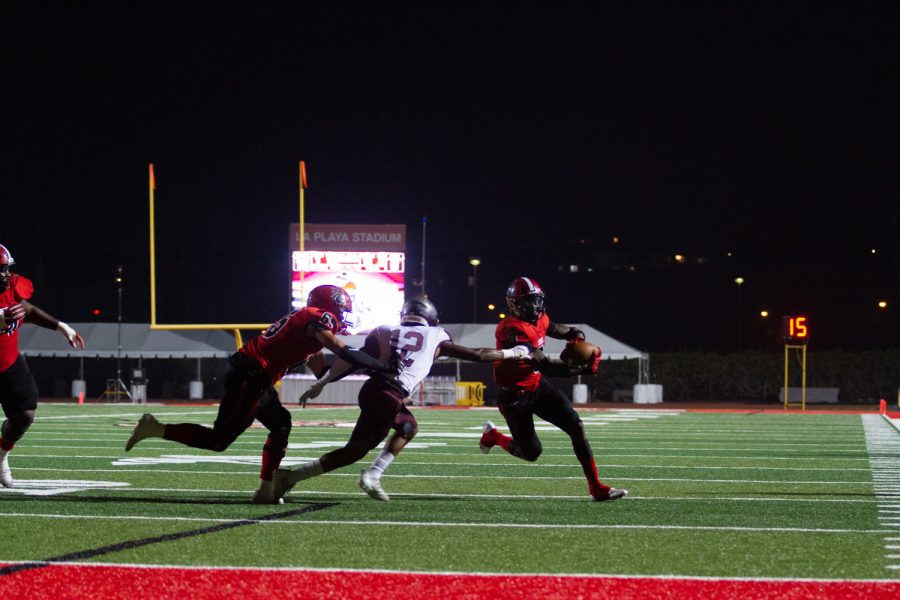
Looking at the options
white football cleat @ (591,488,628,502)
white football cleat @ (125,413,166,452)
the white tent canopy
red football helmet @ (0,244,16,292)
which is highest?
red football helmet @ (0,244,16,292)

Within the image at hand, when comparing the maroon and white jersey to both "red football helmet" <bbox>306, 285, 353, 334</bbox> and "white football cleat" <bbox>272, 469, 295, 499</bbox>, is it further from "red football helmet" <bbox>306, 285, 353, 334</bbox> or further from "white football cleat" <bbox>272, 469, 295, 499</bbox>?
"white football cleat" <bbox>272, 469, 295, 499</bbox>

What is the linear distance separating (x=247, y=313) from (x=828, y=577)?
67.9 metres

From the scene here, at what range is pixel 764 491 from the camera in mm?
10133

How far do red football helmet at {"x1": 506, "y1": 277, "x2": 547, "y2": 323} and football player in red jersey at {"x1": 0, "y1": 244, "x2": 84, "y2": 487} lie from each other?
307cm

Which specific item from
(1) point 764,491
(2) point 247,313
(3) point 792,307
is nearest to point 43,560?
(1) point 764,491

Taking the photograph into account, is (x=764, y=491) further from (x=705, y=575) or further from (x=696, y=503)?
(x=705, y=575)

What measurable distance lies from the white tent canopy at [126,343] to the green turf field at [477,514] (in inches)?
1261

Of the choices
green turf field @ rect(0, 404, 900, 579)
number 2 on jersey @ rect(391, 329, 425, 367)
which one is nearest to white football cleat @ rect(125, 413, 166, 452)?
green turf field @ rect(0, 404, 900, 579)

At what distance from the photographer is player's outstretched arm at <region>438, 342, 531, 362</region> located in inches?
340

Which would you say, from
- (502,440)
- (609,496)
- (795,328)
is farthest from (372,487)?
(795,328)

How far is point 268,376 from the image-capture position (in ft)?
28.2

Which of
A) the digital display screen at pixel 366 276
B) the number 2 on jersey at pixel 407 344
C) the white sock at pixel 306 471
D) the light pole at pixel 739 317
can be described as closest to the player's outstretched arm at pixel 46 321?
the white sock at pixel 306 471

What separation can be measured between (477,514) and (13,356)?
3.66m

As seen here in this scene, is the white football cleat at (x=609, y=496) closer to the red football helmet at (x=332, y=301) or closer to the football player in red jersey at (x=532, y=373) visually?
the football player in red jersey at (x=532, y=373)
